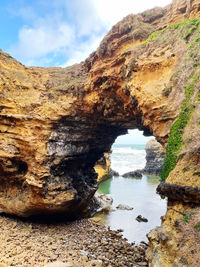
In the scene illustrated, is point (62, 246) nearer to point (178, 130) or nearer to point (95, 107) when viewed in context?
point (178, 130)

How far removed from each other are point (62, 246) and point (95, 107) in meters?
8.31

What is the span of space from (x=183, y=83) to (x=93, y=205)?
13094mm

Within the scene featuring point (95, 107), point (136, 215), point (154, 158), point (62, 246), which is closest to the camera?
point (62, 246)

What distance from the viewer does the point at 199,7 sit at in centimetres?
884

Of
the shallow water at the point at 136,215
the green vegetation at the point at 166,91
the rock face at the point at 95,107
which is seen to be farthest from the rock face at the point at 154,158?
the green vegetation at the point at 166,91

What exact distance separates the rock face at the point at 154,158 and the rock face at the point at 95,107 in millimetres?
29999

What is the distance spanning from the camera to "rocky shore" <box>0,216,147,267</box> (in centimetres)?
694

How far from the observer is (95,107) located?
39.8 ft

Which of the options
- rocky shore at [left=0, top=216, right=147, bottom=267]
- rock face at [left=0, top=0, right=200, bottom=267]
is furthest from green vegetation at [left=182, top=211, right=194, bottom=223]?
rocky shore at [left=0, top=216, right=147, bottom=267]

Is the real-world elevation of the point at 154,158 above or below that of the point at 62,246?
below

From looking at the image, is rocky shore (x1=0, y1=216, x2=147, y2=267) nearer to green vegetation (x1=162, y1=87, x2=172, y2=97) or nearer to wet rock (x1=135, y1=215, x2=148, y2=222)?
wet rock (x1=135, y1=215, x2=148, y2=222)

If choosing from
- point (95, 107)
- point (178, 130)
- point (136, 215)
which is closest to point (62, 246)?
point (178, 130)

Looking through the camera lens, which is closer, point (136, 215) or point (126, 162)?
point (136, 215)

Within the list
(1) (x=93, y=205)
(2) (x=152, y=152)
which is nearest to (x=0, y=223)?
(1) (x=93, y=205)
